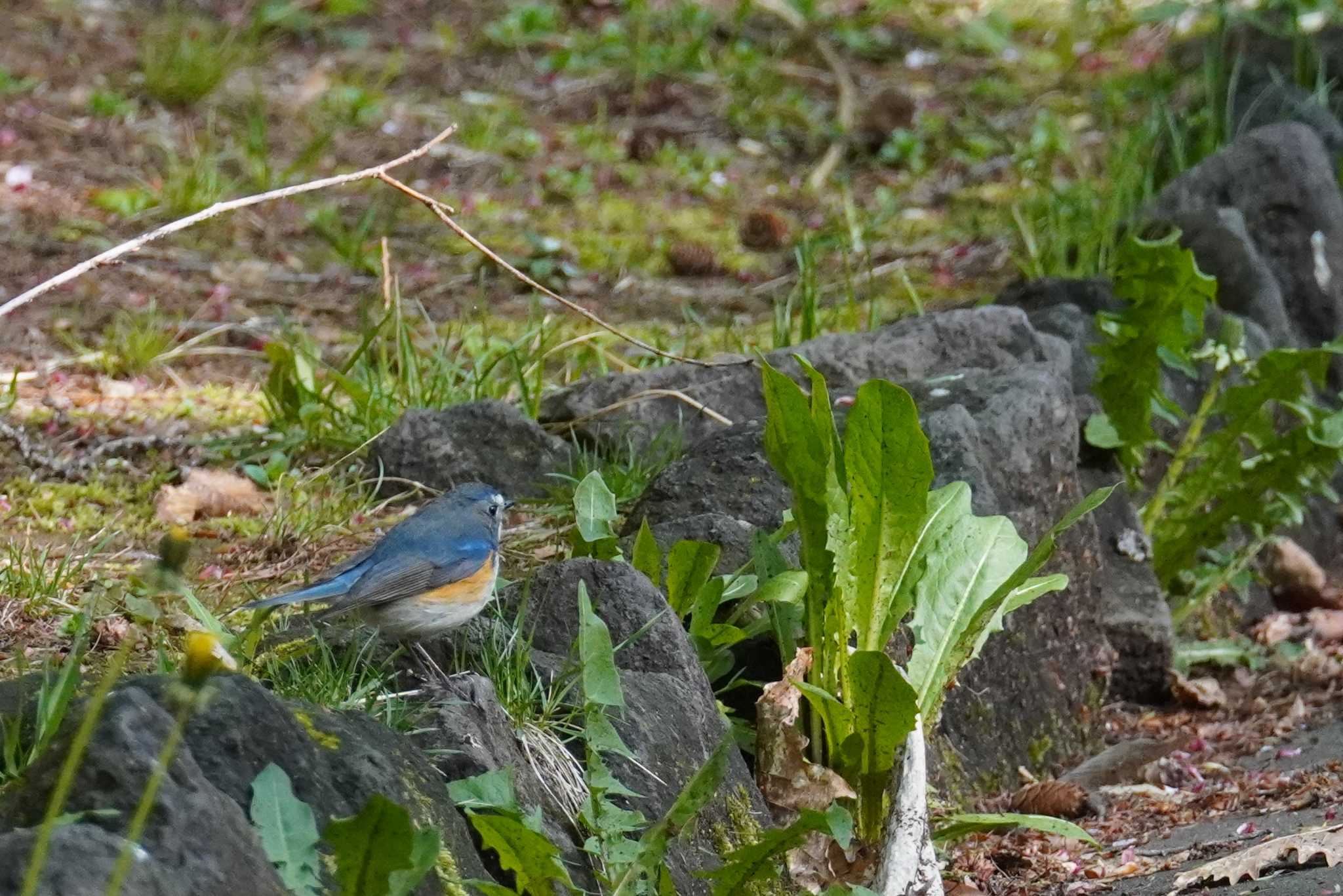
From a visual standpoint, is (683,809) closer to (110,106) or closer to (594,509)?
(594,509)

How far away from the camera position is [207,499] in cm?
397

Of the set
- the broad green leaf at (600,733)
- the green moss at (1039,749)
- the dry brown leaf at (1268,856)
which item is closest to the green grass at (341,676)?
the broad green leaf at (600,733)

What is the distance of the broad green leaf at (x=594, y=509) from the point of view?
3135 mm

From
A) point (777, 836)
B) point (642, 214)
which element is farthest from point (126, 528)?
point (642, 214)

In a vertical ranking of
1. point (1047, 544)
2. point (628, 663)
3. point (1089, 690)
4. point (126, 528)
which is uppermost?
point (1047, 544)

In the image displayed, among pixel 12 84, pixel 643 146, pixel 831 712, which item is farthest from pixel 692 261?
pixel 831 712

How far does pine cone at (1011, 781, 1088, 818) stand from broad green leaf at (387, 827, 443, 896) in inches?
72.9

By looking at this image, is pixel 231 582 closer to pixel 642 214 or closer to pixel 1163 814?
pixel 1163 814

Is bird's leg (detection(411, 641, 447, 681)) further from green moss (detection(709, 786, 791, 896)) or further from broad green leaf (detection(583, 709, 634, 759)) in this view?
green moss (detection(709, 786, 791, 896))

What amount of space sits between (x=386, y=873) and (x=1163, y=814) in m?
2.08

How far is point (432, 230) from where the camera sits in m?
6.49

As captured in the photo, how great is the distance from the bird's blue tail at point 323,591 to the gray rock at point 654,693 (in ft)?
1.03

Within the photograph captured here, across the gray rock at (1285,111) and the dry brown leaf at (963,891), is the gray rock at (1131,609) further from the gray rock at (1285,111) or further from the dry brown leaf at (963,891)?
the gray rock at (1285,111)

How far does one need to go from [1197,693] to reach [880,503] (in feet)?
5.32
